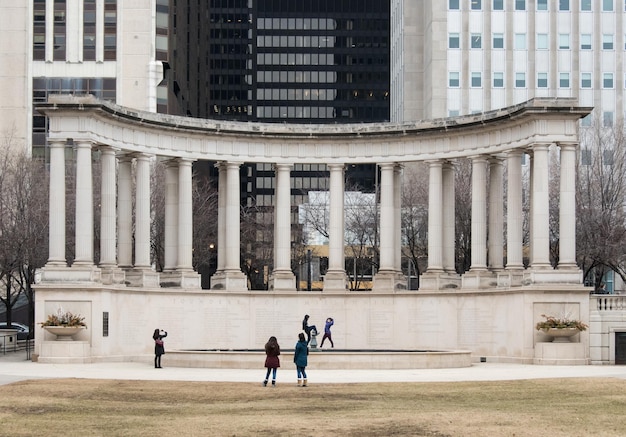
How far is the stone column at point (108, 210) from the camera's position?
80562 millimetres

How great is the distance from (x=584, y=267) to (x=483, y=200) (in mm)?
27683

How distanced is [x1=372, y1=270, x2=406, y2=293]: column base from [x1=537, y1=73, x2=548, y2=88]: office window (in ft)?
269

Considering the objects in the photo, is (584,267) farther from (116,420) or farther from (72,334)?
(116,420)

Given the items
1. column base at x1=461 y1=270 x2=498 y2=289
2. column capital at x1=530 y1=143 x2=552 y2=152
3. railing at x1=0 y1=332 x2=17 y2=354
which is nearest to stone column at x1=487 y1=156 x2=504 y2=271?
column base at x1=461 y1=270 x2=498 y2=289

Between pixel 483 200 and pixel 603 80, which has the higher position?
pixel 603 80

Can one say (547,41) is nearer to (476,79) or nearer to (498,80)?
(498,80)

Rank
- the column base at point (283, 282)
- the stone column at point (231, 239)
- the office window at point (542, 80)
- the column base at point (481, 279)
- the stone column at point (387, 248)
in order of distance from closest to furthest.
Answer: the column base at point (481, 279)
the stone column at point (231, 239)
the column base at point (283, 282)
the stone column at point (387, 248)
the office window at point (542, 80)

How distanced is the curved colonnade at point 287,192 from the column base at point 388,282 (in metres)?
0.07

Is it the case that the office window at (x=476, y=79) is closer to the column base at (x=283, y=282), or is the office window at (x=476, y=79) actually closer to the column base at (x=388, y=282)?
the column base at (x=388, y=282)

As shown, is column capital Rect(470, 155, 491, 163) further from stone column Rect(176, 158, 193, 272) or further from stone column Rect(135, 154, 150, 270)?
A: stone column Rect(135, 154, 150, 270)

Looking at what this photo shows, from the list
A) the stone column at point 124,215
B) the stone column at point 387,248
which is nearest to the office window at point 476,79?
the stone column at point 387,248

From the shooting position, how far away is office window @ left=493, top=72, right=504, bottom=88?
534 ft

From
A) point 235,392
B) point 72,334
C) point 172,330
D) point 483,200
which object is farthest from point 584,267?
point 235,392

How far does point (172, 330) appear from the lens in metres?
83.0
